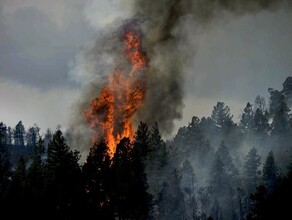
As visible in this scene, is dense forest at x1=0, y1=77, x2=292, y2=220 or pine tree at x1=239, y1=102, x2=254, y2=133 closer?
dense forest at x1=0, y1=77, x2=292, y2=220

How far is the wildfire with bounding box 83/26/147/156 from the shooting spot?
90.8 m

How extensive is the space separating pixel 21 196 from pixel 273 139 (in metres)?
106

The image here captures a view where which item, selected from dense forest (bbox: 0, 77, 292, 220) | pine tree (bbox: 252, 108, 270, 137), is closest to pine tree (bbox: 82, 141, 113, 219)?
dense forest (bbox: 0, 77, 292, 220)

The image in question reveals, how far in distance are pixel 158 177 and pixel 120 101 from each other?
58.4 feet

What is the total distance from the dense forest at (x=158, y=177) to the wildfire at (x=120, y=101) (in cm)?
554

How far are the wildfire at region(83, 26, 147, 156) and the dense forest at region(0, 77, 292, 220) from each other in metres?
5.54

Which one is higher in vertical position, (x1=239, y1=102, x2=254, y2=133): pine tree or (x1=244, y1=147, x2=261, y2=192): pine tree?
(x1=239, y1=102, x2=254, y2=133): pine tree

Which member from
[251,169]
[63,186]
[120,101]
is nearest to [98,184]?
[63,186]

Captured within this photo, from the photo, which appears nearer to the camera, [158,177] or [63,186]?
[63,186]

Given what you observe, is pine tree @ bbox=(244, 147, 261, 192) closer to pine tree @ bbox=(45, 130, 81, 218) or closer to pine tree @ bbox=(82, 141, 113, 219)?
pine tree @ bbox=(82, 141, 113, 219)

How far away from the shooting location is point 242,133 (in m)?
147

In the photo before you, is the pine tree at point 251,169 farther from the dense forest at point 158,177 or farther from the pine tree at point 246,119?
the pine tree at point 246,119

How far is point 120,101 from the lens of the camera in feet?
303

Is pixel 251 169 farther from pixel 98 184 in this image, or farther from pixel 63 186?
pixel 63 186
